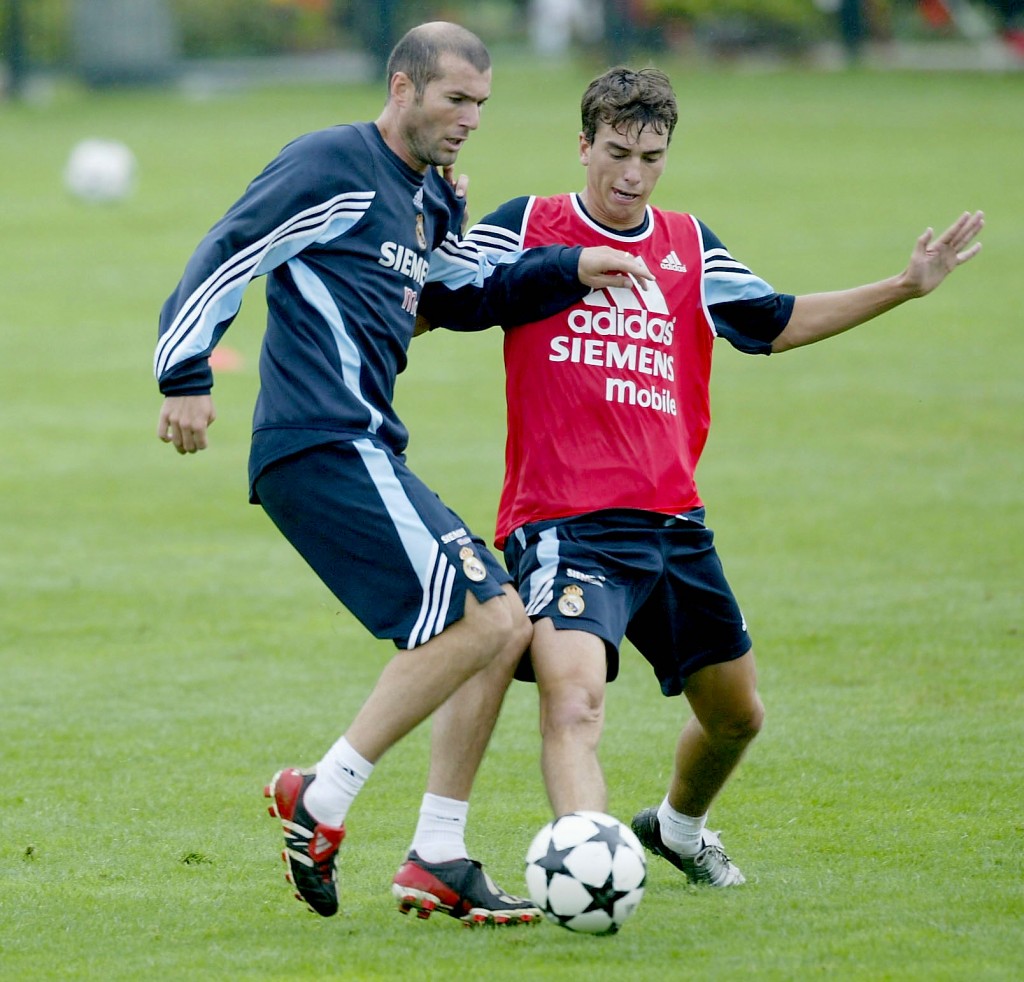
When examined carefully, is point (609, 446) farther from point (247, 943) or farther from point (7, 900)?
point (7, 900)

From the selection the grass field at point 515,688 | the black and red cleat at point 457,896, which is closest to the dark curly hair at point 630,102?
the black and red cleat at point 457,896

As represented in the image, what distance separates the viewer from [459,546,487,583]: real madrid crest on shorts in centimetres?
502

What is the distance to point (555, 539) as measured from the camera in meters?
5.37

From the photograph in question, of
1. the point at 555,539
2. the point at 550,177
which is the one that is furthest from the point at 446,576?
the point at 550,177

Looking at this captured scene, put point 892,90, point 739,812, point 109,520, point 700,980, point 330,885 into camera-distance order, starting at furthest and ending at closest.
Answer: point 892,90 < point 109,520 < point 739,812 < point 330,885 < point 700,980

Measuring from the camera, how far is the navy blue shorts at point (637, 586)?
5.23m

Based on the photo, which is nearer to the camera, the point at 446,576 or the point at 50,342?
the point at 446,576

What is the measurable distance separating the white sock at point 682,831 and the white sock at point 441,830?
31.8 inches

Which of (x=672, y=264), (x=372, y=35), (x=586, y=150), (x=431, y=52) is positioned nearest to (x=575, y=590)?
(x=672, y=264)

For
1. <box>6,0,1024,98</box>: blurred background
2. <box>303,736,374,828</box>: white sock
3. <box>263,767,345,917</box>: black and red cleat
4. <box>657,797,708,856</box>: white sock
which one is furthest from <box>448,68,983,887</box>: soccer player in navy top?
<box>6,0,1024,98</box>: blurred background

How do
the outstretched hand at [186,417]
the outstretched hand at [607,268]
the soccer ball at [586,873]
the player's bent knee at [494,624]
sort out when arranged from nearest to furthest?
the soccer ball at [586,873] < the outstretched hand at [186,417] < the player's bent knee at [494,624] < the outstretched hand at [607,268]

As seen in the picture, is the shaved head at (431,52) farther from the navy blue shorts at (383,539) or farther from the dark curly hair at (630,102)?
the navy blue shorts at (383,539)

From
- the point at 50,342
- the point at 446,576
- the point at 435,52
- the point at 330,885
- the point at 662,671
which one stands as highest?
the point at 435,52

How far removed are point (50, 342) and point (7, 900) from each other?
1565 centimetres
